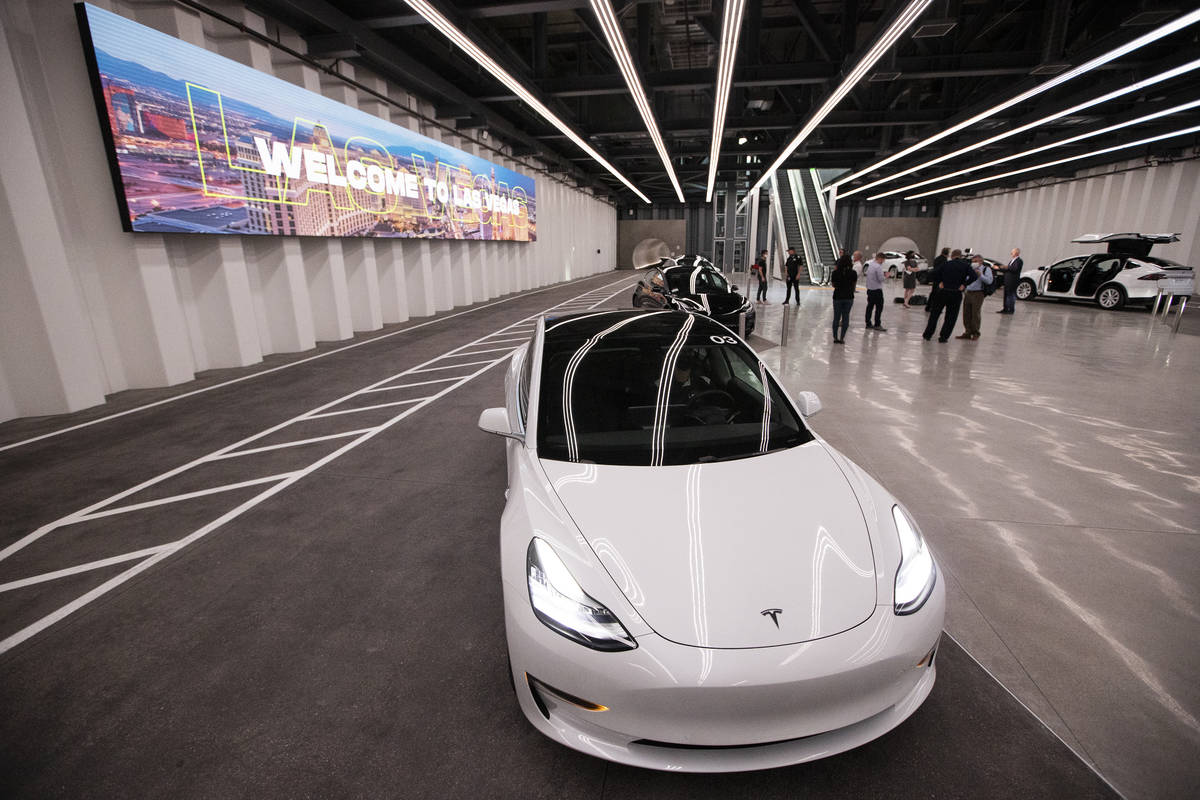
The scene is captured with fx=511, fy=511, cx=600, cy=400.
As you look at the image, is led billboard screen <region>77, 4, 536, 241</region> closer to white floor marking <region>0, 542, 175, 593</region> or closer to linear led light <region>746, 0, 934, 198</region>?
white floor marking <region>0, 542, 175, 593</region>

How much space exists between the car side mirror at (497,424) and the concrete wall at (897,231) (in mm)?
42989

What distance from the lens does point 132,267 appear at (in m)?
6.71

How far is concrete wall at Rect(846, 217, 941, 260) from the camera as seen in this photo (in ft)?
126

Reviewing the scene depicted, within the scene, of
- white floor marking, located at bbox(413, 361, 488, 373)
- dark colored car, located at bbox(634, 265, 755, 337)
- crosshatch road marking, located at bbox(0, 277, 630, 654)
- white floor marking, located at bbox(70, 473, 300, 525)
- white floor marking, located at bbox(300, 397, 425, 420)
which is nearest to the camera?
crosshatch road marking, located at bbox(0, 277, 630, 654)

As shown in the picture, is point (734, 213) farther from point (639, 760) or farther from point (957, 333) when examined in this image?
point (639, 760)

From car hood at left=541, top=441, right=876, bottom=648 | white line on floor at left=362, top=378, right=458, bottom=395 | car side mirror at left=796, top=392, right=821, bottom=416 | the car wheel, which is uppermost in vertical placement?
car side mirror at left=796, top=392, right=821, bottom=416

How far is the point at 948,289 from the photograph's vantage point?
32.1 ft

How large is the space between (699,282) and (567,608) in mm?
9385

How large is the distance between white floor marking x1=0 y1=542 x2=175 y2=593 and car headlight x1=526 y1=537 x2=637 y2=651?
3006mm

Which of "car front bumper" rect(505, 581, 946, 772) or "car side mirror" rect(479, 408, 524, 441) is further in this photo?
"car side mirror" rect(479, 408, 524, 441)

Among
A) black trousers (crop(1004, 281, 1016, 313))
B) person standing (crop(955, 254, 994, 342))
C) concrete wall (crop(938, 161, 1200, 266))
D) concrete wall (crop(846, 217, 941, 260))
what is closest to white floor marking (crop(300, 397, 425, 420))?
person standing (crop(955, 254, 994, 342))

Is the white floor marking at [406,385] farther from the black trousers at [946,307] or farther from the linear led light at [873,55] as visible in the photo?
the black trousers at [946,307]

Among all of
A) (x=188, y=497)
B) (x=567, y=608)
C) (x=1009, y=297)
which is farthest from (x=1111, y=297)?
(x=188, y=497)

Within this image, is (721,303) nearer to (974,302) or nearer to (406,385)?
(974,302)
